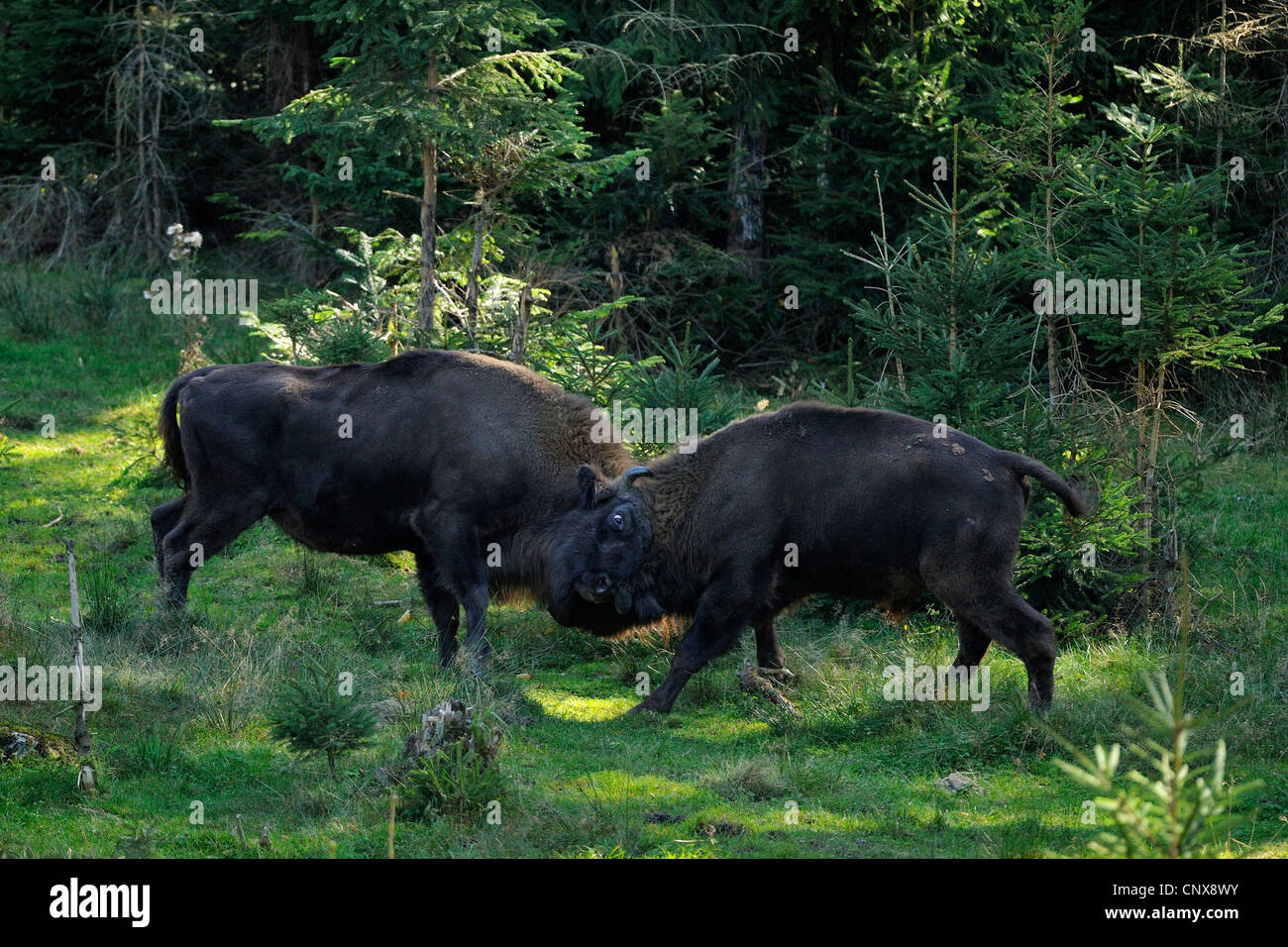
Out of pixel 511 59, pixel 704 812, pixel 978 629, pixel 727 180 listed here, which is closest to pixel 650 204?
pixel 727 180

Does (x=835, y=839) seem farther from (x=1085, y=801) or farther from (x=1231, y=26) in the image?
(x=1231, y=26)

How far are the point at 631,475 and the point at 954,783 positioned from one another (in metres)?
3.23

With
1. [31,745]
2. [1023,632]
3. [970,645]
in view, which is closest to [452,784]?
[31,745]

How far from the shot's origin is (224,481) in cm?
1020

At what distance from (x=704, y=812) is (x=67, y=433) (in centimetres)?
1122

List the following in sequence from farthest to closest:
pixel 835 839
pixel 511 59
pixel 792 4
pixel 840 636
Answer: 1. pixel 792 4
2. pixel 511 59
3. pixel 840 636
4. pixel 835 839

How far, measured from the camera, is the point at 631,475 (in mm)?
9531

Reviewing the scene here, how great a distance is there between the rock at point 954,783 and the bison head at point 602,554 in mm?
2553

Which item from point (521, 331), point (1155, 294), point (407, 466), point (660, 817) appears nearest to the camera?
point (660, 817)

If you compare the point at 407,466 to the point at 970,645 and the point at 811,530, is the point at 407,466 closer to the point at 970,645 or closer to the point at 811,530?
the point at 811,530

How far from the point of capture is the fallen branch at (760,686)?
8817 mm

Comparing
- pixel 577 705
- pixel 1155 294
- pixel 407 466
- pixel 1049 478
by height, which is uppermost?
pixel 1155 294

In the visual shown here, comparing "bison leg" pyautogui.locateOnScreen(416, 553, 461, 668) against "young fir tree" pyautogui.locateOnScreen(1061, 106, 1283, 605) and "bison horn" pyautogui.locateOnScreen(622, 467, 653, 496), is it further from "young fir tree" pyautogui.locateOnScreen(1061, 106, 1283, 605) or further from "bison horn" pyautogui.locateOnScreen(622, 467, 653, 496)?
"young fir tree" pyautogui.locateOnScreen(1061, 106, 1283, 605)

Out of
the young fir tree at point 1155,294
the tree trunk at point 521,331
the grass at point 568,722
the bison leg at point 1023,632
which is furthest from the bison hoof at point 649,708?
the tree trunk at point 521,331
